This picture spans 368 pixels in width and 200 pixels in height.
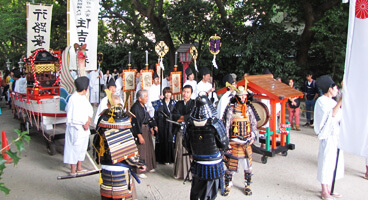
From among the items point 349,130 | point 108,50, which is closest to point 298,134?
point 349,130

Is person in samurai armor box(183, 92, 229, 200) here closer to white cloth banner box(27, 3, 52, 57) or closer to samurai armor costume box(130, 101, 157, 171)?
samurai armor costume box(130, 101, 157, 171)

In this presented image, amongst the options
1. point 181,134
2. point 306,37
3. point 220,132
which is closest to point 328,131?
point 220,132

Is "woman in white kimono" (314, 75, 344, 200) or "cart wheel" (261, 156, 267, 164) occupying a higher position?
"woman in white kimono" (314, 75, 344, 200)

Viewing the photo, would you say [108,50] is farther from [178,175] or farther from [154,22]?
[178,175]

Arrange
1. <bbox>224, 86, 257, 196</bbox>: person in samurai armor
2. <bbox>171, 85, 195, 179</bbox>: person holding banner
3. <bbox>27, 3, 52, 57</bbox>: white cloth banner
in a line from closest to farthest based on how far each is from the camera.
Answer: <bbox>224, 86, 257, 196</bbox>: person in samurai armor
<bbox>171, 85, 195, 179</bbox>: person holding banner
<bbox>27, 3, 52, 57</bbox>: white cloth banner

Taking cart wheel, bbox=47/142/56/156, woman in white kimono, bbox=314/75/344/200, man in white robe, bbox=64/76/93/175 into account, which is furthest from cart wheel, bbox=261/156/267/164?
cart wheel, bbox=47/142/56/156

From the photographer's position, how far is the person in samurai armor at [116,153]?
3.84m

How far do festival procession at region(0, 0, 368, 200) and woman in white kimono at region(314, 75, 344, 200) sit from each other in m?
0.02

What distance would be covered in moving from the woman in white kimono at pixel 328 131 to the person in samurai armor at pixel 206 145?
1.80 m

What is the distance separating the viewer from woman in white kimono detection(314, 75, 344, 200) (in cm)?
473

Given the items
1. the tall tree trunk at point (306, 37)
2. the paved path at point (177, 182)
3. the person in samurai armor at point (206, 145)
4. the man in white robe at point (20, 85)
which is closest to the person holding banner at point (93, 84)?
the man in white robe at point (20, 85)

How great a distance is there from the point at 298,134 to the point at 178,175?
4948mm

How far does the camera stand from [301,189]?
5309mm

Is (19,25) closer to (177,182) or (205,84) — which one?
(205,84)
